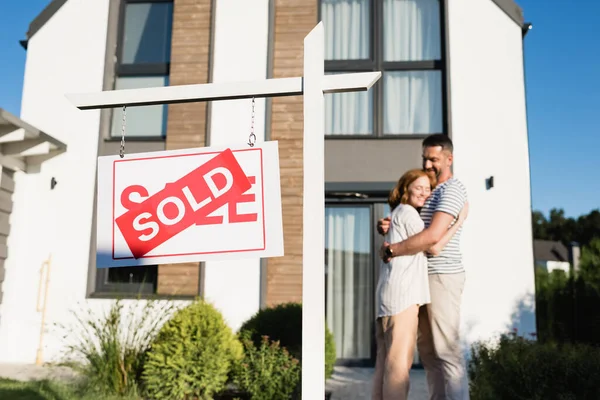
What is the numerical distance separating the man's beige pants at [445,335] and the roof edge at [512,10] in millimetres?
5526

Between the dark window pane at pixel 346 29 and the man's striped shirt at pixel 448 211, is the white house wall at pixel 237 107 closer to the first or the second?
the dark window pane at pixel 346 29

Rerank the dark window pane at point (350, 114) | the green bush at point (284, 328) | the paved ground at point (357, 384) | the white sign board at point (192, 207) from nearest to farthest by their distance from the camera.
Result: the white sign board at point (192, 207)
the paved ground at point (357, 384)
the green bush at point (284, 328)
the dark window pane at point (350, 114)

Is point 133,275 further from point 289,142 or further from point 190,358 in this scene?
point 190,358

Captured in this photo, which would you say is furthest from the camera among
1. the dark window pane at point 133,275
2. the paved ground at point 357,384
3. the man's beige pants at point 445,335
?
the dark window pane at point 133,275

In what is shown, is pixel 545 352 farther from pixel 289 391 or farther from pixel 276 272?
pixel 276 272

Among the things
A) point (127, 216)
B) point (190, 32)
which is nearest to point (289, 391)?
point (127, 216)

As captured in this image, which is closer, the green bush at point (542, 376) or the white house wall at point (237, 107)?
the green bush at point (542, 376)

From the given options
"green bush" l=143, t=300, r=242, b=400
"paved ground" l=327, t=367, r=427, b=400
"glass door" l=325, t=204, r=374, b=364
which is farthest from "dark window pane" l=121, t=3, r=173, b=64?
"paved ground" l=327, t=367, r=427, b=400

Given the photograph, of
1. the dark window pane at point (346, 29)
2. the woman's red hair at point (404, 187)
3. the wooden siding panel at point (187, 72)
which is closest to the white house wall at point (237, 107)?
the wooden siding panel at point (187, 72)

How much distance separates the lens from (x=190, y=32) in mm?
7543

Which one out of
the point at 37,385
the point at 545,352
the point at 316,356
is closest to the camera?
the point at 316,356

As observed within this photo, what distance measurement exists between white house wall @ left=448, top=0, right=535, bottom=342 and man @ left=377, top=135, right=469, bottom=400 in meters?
3.88

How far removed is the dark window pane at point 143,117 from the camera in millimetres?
7578

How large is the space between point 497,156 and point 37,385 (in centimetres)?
591
